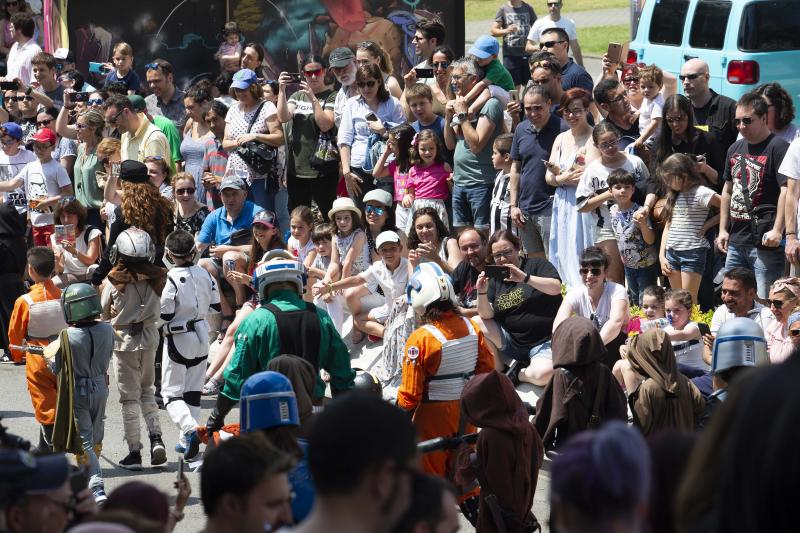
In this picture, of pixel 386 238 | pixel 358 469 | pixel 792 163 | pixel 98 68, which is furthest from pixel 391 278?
pixel 98 68

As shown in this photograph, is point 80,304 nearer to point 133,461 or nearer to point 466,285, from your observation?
point 133,461

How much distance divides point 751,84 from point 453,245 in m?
4.35

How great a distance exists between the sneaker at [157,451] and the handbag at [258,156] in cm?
373

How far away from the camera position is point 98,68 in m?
15.9

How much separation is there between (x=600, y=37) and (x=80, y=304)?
20541 mm

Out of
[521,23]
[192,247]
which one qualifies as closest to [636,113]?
[192,247]

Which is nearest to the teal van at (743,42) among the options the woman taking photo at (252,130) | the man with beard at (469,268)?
the man with beard at (469,268)

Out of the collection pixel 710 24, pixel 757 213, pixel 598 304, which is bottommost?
pixel 598 304

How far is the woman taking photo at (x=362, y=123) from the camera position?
458 inches

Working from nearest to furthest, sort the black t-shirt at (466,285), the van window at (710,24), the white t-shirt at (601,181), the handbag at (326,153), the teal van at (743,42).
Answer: the black t-shirt at (466,285)
the white t-shirt at (601,181)
the handbag at (326,153)
the teal van at (743,42)
the van window at (710,24)

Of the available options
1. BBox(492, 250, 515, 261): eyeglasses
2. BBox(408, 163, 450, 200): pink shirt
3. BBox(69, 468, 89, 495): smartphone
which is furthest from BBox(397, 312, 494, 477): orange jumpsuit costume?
BBox(408, 163, 450, 200): pink shirt

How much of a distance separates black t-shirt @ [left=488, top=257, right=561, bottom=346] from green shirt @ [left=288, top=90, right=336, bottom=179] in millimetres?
3576

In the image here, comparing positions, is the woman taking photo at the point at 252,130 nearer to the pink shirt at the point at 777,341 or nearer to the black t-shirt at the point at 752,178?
the black t-shirt at the point at 752,178

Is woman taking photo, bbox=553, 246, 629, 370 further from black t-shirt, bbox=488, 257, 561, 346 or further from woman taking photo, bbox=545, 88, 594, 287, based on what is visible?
woman taking photo, bbox=545, 88, 594, 287
